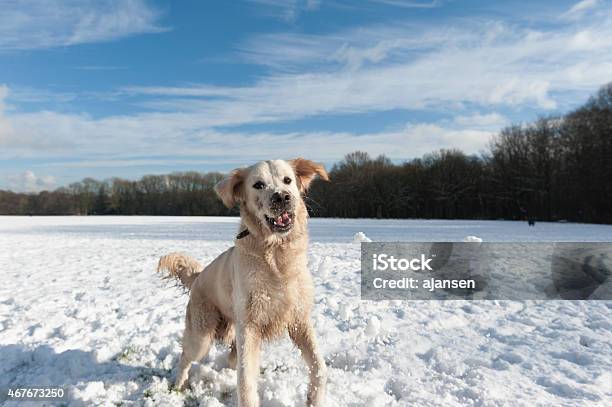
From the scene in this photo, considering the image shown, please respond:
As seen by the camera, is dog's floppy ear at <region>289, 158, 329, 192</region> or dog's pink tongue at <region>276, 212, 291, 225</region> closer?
dog's pink tongue at <region>276, 212, 291, 225</region>

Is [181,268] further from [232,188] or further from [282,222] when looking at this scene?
[282,222]

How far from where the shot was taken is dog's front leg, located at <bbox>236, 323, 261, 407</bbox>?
147 inches

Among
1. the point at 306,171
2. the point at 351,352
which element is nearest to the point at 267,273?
the point at 306,171

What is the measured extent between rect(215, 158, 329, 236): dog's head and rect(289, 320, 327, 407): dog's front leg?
97 centimetres

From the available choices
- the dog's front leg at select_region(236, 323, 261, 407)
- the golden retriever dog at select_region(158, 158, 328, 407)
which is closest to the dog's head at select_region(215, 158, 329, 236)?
the golden retriever dog at select_region(158, 158, 328, 407)

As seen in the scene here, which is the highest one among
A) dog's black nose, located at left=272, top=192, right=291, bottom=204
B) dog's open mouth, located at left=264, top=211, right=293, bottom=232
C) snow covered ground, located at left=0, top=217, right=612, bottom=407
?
dog's black nose, located at left=272, top=192, right=291, bottom=204

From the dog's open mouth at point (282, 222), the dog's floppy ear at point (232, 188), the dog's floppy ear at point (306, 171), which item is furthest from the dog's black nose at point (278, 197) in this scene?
the dog's floppy ear at point (306, 171)

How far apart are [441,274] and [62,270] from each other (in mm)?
9657

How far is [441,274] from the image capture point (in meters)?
9.84

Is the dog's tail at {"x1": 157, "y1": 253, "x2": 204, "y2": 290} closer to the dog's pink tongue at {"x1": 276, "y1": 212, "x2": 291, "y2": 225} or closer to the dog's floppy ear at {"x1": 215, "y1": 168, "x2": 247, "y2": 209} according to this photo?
the dog's floppy ear at {"x1": 215, "y1": 168, "x2": 247, "y2": 209}

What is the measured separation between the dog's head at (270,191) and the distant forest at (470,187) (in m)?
40.7

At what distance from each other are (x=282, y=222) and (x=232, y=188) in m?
0.67

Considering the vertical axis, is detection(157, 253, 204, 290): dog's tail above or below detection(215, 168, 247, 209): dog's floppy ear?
below

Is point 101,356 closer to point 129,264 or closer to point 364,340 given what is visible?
point 364,340
